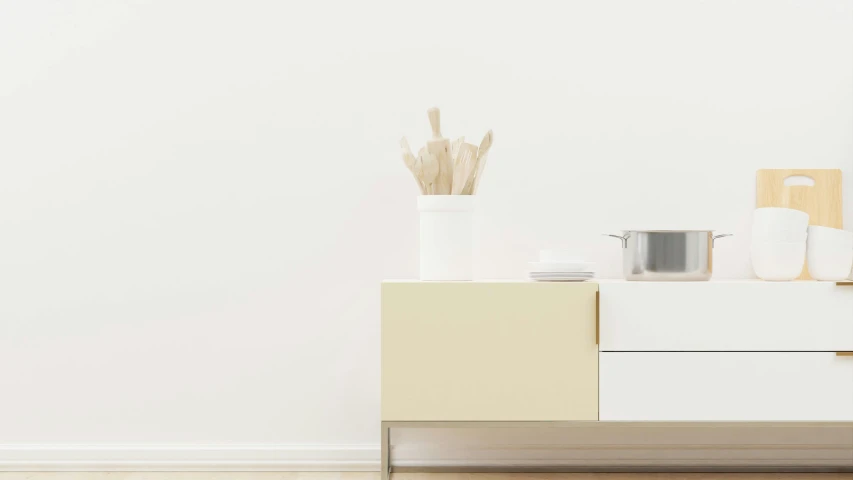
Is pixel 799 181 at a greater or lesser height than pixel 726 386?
greater

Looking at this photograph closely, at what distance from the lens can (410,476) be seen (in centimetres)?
237

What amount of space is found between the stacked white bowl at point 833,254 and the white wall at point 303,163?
0.35 metres

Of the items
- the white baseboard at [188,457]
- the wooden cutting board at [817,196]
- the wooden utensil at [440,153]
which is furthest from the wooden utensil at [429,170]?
the wooden cutting board at [817,196]

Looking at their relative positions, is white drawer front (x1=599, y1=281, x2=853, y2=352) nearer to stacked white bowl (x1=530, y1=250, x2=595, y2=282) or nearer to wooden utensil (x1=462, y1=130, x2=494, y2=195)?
stacked white bowl (x1=530, y1=250, x2=595, y2=282)

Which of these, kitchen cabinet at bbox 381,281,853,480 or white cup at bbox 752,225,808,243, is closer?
kitchen cabinet at bbox 381,281,853,480

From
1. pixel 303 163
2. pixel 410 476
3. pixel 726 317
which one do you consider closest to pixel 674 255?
pixel 726 317

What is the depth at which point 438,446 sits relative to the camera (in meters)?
2.44

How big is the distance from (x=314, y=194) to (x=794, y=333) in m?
1.50

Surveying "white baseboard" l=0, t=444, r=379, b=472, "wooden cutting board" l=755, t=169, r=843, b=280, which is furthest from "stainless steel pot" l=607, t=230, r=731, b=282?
"white baseboard" l=0, t=444, r=379, b=472

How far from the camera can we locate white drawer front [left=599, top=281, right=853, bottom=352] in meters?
2.01

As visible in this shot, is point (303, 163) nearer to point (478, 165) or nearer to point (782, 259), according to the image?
point (478, 165)

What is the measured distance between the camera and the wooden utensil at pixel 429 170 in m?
2.15

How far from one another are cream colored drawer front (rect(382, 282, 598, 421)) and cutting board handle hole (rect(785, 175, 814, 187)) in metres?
0.86

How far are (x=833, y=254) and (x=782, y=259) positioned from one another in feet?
0.43
